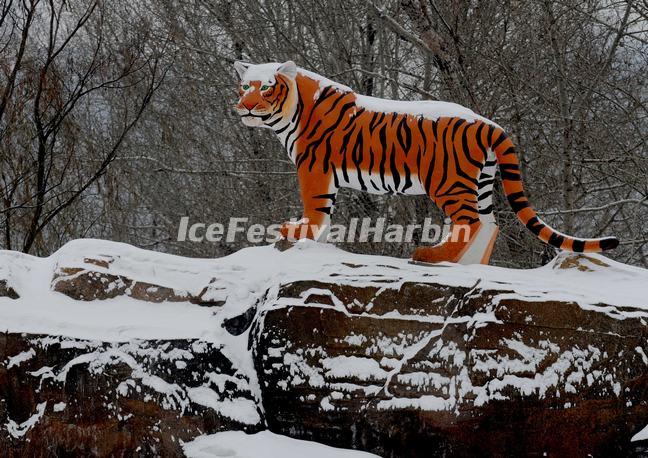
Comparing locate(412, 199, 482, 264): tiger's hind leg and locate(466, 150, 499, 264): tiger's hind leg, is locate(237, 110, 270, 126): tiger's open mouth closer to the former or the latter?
locate(412, 199, 482, 264): tiger's hind leg

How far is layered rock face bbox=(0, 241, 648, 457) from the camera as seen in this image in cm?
345

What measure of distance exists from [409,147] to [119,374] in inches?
72.0

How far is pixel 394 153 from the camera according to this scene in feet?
12.9

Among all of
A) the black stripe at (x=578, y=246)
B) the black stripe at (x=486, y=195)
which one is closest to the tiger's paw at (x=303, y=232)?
the black stripe at (x=486, y=195)

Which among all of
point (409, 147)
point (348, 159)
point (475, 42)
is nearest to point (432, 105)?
point (409, 147)

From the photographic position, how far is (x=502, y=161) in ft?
12.9

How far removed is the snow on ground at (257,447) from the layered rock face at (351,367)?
0.05m

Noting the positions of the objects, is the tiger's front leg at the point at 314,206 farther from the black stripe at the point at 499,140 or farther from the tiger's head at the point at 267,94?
the black stripe at the point at 499,140

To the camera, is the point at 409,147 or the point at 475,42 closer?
the point at 409,147

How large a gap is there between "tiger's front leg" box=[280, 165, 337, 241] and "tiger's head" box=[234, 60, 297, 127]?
363 mm

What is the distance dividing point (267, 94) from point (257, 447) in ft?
5.92

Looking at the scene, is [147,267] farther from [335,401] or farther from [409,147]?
[409,147]

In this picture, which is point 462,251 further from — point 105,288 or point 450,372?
point 105,288

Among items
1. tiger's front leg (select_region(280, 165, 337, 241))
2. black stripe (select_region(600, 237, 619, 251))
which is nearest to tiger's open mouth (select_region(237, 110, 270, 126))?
tiger's front leg (select_region(280, 165, 337, 241))
